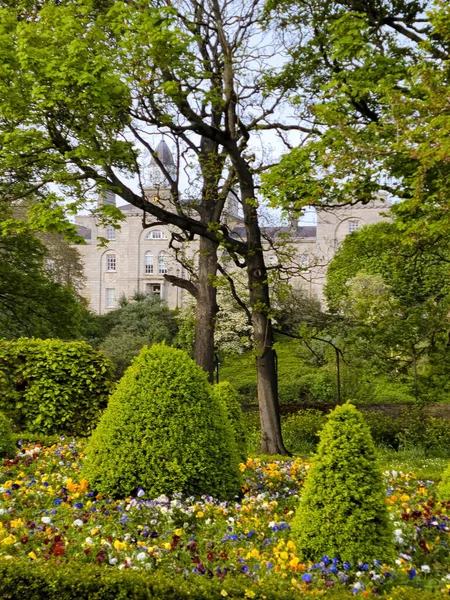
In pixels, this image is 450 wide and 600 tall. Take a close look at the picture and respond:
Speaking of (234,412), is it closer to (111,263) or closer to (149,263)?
(149,263)

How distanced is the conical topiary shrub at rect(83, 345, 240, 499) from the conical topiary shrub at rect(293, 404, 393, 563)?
1115 millimetres

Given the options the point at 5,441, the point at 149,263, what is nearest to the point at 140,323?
the point at 149,263

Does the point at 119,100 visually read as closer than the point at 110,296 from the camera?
Yes

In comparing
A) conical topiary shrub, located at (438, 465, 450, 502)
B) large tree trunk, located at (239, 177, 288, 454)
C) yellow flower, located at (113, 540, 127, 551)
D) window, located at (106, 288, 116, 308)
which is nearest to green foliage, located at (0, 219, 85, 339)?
large tree trunk, located at (239, 177, 288, 454)

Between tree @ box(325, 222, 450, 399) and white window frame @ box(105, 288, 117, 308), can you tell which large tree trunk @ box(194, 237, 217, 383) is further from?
white window frame @ box(105, 288, 117, 308)

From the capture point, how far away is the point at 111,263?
151 feet

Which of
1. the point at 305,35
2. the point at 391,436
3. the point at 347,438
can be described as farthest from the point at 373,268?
the point at 347,438

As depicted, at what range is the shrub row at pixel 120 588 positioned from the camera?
2930 millimetres

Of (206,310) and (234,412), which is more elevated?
(206,310)

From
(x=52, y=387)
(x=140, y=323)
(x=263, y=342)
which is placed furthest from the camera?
(x=140, y=323)

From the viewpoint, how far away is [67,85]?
8602 mm

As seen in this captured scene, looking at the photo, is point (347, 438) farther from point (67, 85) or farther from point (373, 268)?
point (373, 268)

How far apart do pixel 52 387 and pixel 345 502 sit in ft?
20.6

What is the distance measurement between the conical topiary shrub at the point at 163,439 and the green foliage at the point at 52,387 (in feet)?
13.5
